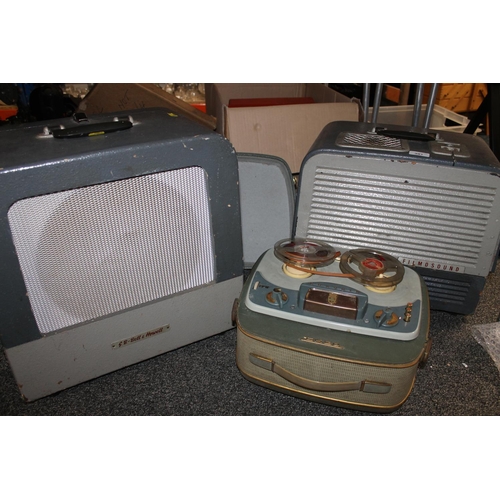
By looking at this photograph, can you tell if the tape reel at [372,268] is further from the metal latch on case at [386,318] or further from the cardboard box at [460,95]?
the cardboard box at [460,95]

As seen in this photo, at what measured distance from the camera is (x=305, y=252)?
87 cm

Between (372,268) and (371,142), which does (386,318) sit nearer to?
(372,268)

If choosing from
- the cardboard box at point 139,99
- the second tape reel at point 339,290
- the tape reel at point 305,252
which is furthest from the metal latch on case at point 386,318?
the cardboard box at point 139,99

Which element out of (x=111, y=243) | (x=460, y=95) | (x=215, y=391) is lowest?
(x=215, y=391)

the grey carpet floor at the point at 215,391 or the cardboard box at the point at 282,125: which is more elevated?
the cardboard box at the point at 282,125

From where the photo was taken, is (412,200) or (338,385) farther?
(412,200)

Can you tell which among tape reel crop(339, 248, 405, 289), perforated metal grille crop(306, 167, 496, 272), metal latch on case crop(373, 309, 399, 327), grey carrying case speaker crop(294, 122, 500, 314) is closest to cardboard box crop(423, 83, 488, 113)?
grey carrying case speaker crop(294, 122, 500, 314)

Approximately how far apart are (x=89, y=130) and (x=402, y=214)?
0.62m

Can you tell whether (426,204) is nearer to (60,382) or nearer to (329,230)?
(329,230)

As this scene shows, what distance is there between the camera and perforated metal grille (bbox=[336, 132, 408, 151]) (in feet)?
2.95

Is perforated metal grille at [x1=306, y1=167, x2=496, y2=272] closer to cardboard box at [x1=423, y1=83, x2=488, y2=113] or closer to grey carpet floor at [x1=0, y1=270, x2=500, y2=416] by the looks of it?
grey carpet floor at [x1=0, y1=270, x2=500, y2=416]

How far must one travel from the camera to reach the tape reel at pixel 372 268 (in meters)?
0.81

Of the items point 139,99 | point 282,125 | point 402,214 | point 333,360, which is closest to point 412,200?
point 402,214

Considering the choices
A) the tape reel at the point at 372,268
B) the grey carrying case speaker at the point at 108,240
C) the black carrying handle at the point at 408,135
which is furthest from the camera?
the black carrying handle at the point at 408,135
